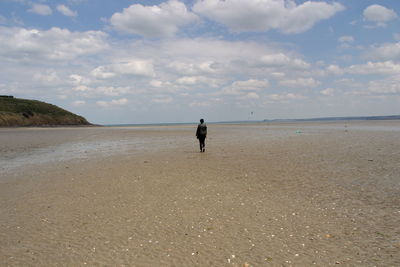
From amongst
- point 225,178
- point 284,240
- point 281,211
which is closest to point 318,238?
point 284,240

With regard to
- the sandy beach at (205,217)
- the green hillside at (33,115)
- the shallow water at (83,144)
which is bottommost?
the sandy beach at (205,217)

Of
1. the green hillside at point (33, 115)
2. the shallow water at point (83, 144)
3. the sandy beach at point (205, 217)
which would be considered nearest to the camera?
the sandy beach at point (205, 217)

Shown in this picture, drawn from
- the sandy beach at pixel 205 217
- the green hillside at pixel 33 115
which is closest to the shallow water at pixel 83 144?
the sandy beach at pixel 205 217

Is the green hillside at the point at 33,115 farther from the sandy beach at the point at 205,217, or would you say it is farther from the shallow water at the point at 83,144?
the sandy beach at the point at 205,217

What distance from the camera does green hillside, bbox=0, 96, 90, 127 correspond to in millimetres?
92925

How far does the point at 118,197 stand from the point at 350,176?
9921mm

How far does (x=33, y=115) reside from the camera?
338 ft

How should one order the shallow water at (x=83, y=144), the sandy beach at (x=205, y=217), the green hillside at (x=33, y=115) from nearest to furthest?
the sandy beach at (x=205, y=217)
the shallow water at (x=83, y=144)
the green hillside at (x=33, y=115)

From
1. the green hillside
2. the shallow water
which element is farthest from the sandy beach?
the green hillside

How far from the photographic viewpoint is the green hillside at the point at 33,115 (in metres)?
92.9

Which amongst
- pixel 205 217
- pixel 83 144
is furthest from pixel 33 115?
pixel 205 217

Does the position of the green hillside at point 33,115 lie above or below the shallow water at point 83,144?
above

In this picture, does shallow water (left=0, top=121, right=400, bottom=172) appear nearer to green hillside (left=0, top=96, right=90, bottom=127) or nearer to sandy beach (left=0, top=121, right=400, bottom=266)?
sandy beach (left=0, top=121, right=400, bottom=266)

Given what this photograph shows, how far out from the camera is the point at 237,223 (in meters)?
7.38
